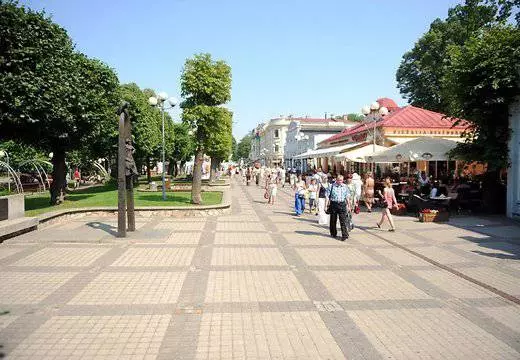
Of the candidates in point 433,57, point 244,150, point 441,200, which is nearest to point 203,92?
point 441,200

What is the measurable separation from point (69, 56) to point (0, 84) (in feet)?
11.4

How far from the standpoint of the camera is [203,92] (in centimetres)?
1557

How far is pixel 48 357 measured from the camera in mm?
4008

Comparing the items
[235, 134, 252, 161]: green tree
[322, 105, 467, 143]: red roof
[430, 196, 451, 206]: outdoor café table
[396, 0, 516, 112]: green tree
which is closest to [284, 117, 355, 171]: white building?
[396, 0, 516, 112]: green tree

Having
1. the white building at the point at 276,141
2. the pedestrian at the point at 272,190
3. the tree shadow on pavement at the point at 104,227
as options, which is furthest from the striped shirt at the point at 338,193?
the white building at the point at 276,141

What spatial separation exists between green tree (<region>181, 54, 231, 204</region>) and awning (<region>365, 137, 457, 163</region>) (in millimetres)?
7739

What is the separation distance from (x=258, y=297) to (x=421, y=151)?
12837mm

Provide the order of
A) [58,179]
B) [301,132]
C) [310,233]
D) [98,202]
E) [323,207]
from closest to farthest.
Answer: [310,233] → [323,207] → [58,179] → [98,202] → [301,132]

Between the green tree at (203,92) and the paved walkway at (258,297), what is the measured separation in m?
6.21

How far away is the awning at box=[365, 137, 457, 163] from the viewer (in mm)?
16078

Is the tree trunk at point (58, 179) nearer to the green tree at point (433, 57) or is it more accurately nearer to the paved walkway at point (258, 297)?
the paved walkway at point (258, 297)

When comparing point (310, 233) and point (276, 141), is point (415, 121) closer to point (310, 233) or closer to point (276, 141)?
point (310, 233)

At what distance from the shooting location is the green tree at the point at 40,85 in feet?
39.8

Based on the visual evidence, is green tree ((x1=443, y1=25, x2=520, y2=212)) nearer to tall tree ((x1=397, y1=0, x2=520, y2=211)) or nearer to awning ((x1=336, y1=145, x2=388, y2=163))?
tall tree ((x1=397, y1=0, x2=520, y2=211))
